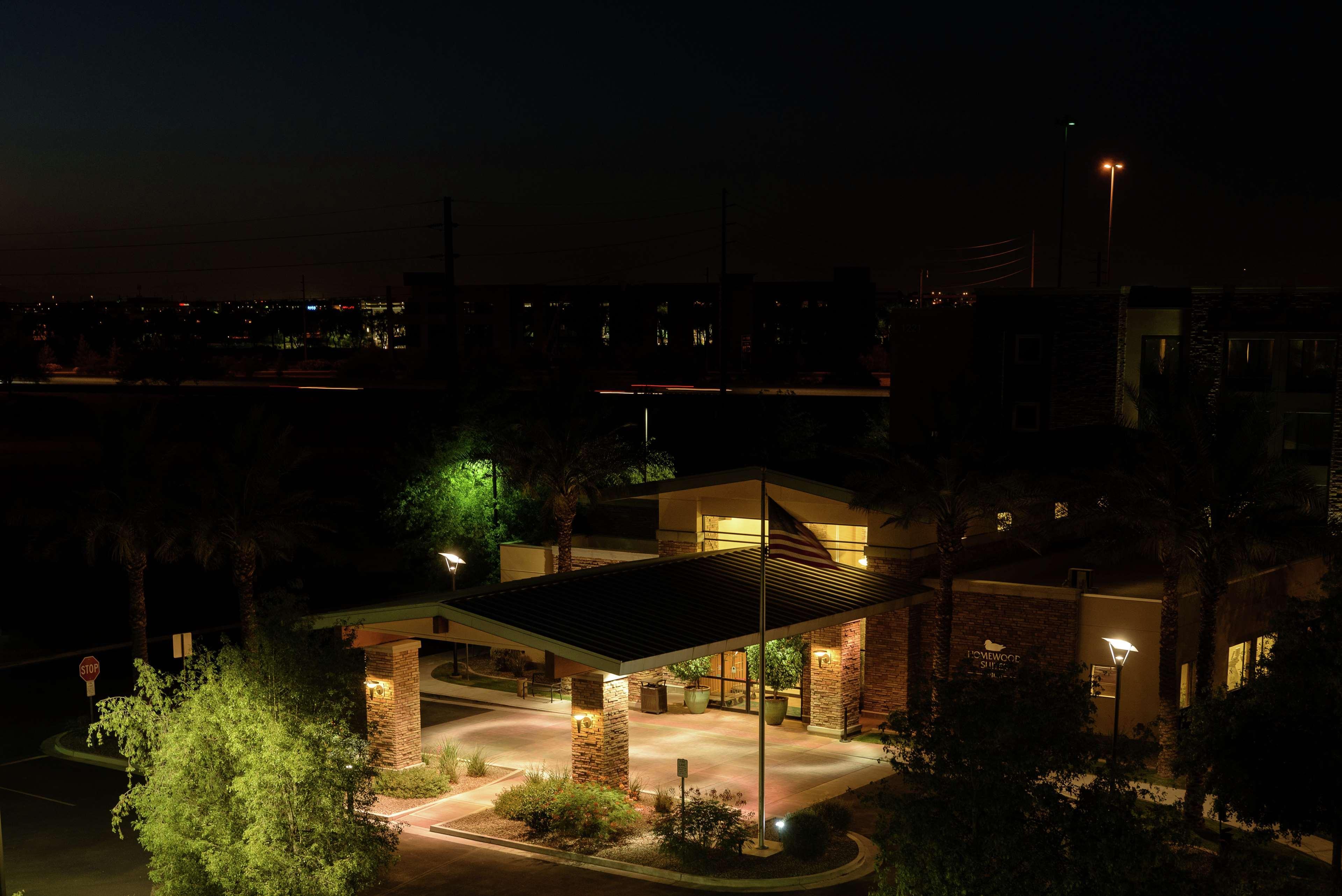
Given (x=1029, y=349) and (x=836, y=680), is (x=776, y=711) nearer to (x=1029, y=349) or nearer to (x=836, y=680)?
(x=836, y=680)

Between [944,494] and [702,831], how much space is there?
11.3 meters

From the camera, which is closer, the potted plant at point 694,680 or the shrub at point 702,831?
the shrub at point 702,831

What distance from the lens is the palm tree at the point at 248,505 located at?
35531 mm

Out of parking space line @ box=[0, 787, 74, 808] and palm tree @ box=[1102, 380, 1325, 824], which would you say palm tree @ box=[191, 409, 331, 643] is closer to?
parking space line @ box=[0, 787, 74, 808]

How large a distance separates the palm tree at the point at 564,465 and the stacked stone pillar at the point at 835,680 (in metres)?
9.88

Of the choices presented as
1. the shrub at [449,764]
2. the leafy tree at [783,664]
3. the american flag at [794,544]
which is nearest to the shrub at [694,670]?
the leafy tree at [783,664]

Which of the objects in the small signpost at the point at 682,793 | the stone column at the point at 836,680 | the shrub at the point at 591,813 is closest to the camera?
the small signpost at the point at 682,793

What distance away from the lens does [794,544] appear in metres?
28.9

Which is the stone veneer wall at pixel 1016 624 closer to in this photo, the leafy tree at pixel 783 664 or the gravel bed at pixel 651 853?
the leafy tree at pixel 783 664

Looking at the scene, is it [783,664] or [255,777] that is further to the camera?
[783,664]

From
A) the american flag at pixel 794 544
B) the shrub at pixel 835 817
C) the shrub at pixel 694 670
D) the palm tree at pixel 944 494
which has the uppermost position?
the palm tree at pixel 944 494

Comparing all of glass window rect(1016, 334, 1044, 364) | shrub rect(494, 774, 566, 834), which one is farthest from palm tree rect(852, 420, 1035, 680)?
glass window rect(1016, 334, 1044, 364)

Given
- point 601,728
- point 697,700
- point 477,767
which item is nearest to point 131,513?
point 477,767

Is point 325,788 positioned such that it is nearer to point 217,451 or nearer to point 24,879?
point 24,879
